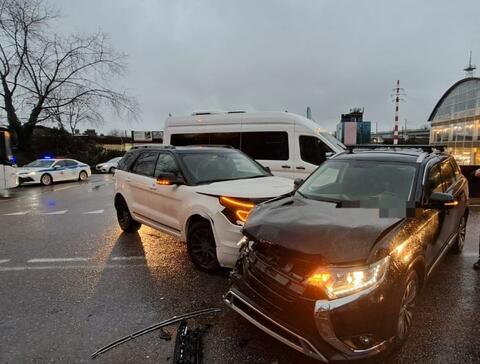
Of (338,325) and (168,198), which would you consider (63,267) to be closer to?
(168,198)

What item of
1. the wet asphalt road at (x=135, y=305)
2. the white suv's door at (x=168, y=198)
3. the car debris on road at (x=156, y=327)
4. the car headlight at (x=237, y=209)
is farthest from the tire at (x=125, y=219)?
the car debris on road at (x=156, y=327)

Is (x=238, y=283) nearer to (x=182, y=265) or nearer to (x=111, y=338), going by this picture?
(x=111, y=338)

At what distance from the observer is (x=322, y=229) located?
8.67 ft

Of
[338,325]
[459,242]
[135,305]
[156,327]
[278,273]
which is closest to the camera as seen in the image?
[338,325]

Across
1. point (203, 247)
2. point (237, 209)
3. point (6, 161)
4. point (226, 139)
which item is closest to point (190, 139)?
point (226, 139)

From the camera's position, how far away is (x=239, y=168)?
552 cm

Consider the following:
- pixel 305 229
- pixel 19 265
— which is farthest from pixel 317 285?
pixel 19 265

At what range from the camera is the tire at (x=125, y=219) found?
6570mm

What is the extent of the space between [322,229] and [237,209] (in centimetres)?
156

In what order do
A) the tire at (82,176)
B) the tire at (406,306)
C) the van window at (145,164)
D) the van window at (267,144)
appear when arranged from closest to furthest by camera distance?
the tire at (406,306)
the van window at (145,164)
the van window at (267,144)
the tire at (82,176)

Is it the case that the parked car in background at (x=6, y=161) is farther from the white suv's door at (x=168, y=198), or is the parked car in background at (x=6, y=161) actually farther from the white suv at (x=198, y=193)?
the white suv's door at (x=168, y=198)

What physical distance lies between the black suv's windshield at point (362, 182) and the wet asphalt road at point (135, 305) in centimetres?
128

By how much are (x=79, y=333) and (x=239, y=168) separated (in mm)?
3324

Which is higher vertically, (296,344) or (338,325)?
(338,325)
